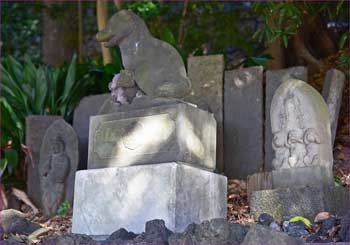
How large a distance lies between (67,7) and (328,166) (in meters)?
6.06

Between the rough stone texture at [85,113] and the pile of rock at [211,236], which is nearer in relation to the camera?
the pile of rock at [211,236]

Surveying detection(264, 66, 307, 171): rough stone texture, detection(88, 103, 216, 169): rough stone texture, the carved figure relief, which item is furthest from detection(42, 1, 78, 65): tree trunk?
detection(88, 103, 216, 169): rough stone texture

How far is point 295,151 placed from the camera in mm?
4664

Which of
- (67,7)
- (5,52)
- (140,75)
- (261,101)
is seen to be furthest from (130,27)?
(5,52)

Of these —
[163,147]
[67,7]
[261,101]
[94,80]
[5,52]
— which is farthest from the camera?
[5,52]

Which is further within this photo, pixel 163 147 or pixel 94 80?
pixel 94 80

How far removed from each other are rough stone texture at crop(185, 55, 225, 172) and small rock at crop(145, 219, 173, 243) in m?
2.86

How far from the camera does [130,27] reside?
433cm

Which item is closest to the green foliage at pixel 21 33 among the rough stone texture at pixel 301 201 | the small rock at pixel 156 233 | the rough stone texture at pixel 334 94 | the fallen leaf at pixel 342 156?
the rough stone texture at pixel 334 94

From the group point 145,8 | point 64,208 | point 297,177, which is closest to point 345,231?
point 297,177

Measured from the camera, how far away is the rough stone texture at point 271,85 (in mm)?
5867

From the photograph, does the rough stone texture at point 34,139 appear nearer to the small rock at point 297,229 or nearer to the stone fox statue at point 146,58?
the stone fox statue at point 146,58

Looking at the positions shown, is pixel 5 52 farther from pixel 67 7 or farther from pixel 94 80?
pixel 94 80

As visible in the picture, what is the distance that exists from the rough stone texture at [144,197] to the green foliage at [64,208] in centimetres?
193
